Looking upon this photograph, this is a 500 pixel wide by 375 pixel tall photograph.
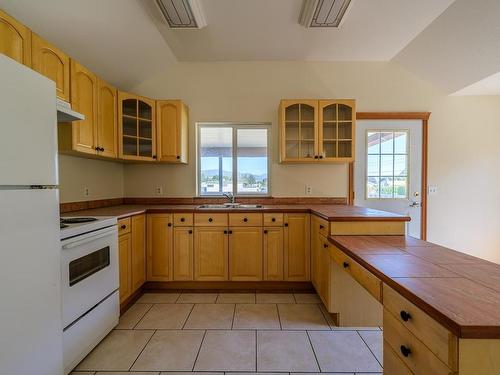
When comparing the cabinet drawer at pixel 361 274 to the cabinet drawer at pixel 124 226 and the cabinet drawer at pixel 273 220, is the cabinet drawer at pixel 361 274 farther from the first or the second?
the cabinet drawer at pixel 124 226

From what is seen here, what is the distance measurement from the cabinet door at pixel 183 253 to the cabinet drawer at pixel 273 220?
821mm

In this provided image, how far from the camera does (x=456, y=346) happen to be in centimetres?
77

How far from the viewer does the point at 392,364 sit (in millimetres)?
1142

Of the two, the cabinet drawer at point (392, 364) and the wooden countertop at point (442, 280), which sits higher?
the wooden countertop at point (442, 280)

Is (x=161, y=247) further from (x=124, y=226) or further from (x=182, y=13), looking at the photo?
(x=182, y=13)

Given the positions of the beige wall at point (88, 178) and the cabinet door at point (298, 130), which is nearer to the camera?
the beige wall at point (88, 178)

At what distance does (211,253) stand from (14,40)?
2268 millimetres

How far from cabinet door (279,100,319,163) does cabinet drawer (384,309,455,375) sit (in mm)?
2086

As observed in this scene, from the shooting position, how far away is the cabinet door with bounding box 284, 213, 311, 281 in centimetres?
273

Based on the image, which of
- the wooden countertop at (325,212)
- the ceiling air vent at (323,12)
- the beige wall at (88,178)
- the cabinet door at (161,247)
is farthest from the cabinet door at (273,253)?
the ceiling air vent at (323,12)

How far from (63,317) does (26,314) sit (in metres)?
0.35

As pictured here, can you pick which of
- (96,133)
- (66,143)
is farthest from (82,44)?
(66,143)

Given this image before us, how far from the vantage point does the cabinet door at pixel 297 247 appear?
2730 mm

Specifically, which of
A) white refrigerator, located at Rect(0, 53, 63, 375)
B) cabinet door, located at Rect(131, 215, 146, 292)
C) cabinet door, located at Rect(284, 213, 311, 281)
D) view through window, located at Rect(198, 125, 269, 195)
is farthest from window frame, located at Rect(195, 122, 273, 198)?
white refrigerator, located at Rect(0, 53, 63, 375)
